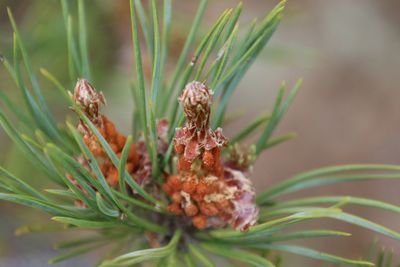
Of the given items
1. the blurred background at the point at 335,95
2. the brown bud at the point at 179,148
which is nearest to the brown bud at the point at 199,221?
the brown bud at the point at 179,148

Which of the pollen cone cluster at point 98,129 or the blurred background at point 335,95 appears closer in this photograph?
the pollen cone cluster at point 98,129

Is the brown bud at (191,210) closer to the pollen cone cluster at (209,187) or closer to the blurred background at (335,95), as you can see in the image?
the pollen cone cluster at (209,187)

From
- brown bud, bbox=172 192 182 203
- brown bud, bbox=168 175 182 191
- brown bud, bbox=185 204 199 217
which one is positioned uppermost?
brown bud, bbox=168 175 182 191

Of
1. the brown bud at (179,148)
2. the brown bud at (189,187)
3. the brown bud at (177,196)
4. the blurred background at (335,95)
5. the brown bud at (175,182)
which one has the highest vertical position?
the blurred background at (335,95)

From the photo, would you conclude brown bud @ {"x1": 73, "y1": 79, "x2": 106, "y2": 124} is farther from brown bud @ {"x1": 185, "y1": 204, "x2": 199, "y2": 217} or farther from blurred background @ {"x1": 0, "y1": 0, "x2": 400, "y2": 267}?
blurred background @ {"x1": 0, "y1": 0, "x2": 400, "y2": 267}

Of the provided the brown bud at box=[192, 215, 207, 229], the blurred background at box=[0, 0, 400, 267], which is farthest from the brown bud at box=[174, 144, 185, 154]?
the blurred background at box=[0, 0, 400, 267]

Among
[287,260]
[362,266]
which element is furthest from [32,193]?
[287,260]

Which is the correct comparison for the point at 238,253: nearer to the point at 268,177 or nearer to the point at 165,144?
the point at 165,144

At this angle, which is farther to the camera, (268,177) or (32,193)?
(268,177)
